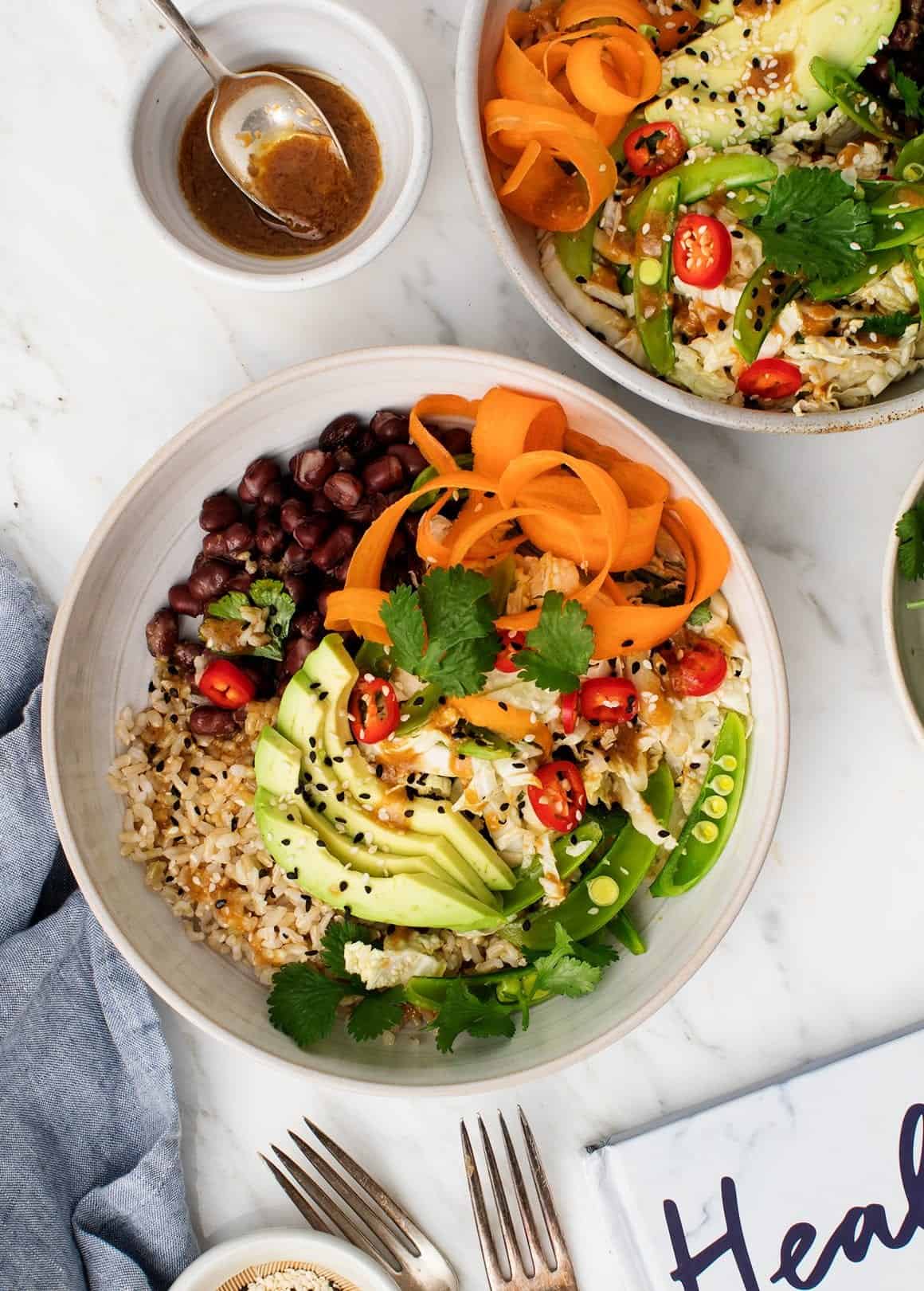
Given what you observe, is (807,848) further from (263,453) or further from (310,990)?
(263,453)

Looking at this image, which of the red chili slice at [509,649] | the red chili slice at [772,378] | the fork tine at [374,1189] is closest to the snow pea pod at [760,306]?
the red chili slice at [772,378]

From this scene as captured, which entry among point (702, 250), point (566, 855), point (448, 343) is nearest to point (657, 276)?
point (702, 250)

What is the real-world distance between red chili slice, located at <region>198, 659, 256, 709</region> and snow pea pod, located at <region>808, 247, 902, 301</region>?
3.87 ft

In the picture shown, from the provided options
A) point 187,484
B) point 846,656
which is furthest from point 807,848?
point 187,484

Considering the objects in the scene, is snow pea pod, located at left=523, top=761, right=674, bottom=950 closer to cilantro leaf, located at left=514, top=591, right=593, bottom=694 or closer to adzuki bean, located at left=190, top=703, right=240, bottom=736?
cilantro leaf, located at left=514, top=591, right=593, bottom=694

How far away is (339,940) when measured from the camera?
1931 mm

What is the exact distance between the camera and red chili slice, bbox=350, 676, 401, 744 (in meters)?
1.84

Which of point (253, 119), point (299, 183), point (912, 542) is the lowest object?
point (912, 542)

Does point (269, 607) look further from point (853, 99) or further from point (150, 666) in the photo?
point (853, 99)

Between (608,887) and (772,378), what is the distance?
920 millimetres

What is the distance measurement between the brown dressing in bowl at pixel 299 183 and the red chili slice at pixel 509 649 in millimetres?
820

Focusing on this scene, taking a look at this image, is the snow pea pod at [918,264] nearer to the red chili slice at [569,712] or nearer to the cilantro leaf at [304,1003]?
the red chili slice at [569,712]

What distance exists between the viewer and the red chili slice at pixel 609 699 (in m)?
1.87

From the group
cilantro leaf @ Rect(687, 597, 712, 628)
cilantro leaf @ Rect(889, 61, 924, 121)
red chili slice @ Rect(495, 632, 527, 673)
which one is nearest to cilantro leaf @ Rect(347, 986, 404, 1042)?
red chili slice @ Rect(495, 632, 527, 673)
